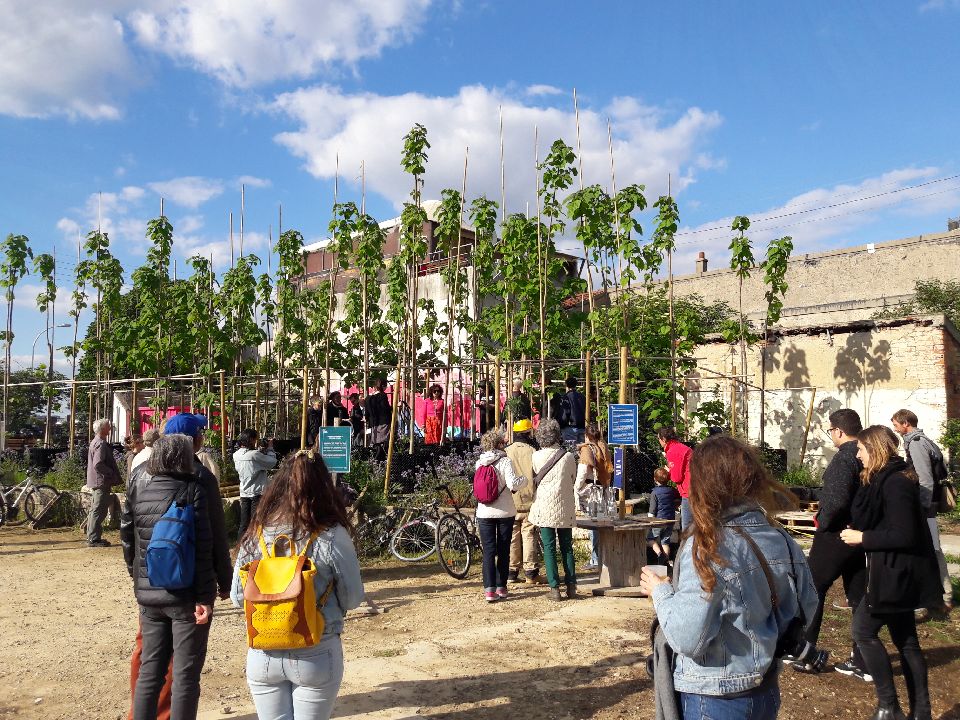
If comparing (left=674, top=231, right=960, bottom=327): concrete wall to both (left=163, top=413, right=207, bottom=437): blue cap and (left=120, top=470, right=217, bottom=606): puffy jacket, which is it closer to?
(left=163, top=413, right=207, bottom=437): blue cap

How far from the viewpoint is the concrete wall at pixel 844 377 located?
15.0 metres

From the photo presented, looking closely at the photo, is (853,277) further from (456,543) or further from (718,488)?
(718,488)

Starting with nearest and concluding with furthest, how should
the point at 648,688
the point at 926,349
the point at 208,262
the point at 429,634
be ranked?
1. the point at 648,688
2. the point at 429,634
3. the point at 926,349
4. the point at 208,262

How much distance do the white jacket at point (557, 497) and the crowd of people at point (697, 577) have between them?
115 centimetres

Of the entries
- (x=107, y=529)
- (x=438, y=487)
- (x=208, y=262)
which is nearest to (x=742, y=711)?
(x=438, y=487)

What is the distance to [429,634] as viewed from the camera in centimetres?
687

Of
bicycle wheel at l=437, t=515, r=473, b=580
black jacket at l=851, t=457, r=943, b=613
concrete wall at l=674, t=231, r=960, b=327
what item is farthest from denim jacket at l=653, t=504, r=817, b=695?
concrete wall at l=674, t=231, r=960, b=327

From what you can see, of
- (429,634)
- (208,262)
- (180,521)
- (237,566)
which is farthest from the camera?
(208,262)

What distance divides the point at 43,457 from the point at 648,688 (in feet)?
50.2

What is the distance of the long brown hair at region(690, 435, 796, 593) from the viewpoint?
2713mm

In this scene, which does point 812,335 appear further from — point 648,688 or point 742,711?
point 742,711

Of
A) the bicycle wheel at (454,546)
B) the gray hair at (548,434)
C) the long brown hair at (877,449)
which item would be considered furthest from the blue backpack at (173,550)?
the bicycle wheel at (454,546)

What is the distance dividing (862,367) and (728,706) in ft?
48.5

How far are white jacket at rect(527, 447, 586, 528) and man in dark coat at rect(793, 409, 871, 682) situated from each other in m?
2.72
